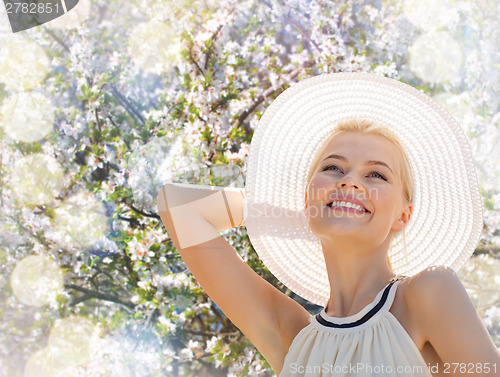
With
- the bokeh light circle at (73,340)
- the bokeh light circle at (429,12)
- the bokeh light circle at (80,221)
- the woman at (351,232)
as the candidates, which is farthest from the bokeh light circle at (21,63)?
the woman at (351,232)

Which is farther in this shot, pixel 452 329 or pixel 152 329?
pixel 152 329

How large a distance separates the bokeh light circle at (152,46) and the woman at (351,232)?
2942 millimetres

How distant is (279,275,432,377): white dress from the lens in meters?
1.15

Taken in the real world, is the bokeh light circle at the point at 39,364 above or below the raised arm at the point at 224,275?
below

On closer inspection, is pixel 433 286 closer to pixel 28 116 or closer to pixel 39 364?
pixel 28 116

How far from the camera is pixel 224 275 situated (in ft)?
4.98

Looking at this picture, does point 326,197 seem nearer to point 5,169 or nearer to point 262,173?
point 262,173

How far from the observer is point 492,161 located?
4105mm

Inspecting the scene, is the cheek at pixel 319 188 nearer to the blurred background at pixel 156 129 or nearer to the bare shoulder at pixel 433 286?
the bare shoulder at pixel 433 286

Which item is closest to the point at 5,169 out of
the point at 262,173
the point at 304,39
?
the point at 304,39

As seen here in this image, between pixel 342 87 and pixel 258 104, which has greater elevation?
pixel 258 104

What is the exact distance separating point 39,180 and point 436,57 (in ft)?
12.0

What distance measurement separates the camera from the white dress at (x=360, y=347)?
115 cm

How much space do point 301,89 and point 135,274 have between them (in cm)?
246
